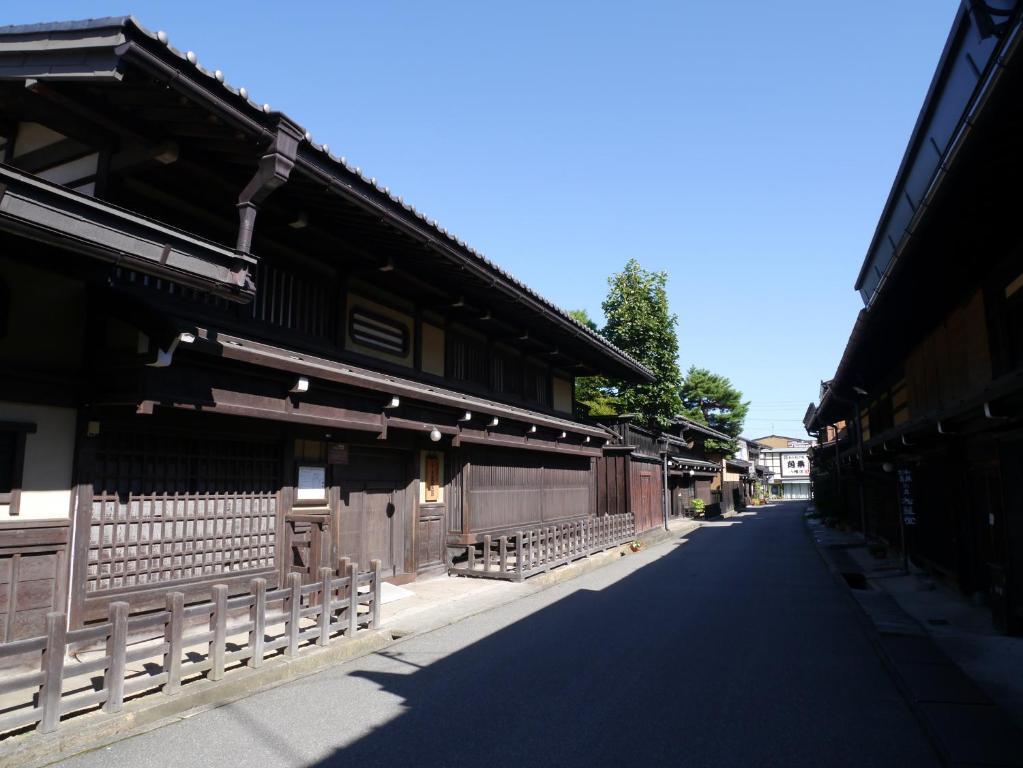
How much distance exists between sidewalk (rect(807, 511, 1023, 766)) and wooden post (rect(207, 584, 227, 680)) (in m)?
6.24

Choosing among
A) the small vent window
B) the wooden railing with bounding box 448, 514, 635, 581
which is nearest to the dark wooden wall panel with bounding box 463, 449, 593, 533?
the wooden railing with bounding box 448, 514, 635, 581

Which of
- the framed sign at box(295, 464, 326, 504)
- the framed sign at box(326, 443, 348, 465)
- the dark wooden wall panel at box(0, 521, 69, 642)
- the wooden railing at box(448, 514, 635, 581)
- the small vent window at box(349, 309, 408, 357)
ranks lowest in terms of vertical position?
the wooden railing at box(448, 514, 635, 581)

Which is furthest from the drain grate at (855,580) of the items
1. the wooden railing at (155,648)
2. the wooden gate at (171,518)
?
the wooden gate at (171,518)

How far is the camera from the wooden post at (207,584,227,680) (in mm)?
6453

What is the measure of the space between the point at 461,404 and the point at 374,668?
18.7 feet

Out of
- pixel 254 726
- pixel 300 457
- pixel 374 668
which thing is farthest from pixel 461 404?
pixel 254 726

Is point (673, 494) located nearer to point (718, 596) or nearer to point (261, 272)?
point (718, 596)

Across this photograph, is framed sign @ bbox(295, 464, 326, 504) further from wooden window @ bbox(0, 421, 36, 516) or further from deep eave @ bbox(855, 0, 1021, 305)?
deep eave @ bbox(855, 0, 1021, 305)

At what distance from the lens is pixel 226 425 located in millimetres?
8617

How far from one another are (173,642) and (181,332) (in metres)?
2.86

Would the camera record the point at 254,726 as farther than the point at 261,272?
No

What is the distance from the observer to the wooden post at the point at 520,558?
538 inches

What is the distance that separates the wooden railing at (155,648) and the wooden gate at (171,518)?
0.65 metres

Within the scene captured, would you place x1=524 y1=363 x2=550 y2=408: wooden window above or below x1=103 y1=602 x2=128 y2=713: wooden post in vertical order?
above
